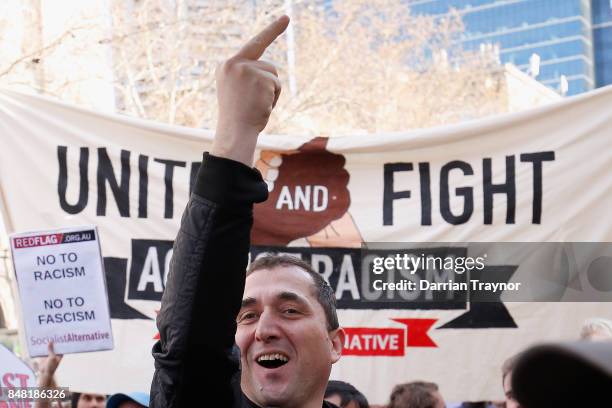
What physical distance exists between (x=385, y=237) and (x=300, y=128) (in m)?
13.5

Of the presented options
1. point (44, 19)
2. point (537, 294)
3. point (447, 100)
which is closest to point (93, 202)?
point (537, 294)

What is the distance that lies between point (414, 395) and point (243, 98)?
2661mm

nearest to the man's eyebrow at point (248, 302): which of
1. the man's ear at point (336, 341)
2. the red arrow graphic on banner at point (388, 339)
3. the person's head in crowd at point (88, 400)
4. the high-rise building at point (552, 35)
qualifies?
the man's ear at point (336, 341)

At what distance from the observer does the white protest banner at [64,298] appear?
11.7 ft

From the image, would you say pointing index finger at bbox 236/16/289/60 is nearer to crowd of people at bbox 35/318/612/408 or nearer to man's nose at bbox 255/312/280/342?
man's nose at bbox 255/312/280/342

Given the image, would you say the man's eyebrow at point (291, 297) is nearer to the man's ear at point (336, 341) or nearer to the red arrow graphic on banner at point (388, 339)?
the man's ear at point (336, 341)

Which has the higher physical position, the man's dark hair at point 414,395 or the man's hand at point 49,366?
the man's hand at point 49,366

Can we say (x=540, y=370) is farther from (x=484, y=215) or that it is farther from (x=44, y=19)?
(x=44, y=19)

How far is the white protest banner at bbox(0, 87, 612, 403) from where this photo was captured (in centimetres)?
391

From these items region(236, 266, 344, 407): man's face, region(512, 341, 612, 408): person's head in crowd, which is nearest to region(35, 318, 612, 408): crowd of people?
region(236, 266, 344, 407): man's face

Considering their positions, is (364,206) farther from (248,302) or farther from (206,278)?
(206,278)

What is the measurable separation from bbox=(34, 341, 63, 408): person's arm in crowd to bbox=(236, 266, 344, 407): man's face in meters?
1.70

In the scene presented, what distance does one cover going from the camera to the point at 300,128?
1745 cm

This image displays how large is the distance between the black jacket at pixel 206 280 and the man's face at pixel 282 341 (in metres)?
0.64
